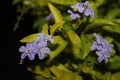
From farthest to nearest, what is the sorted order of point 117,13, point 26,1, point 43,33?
point 26,1, point 117,13, point 43,33

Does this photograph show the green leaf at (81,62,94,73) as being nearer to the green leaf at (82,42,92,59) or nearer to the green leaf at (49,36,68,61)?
the green leaf at (82,42,92,59)

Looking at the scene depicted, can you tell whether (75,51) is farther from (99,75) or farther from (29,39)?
(29,39)

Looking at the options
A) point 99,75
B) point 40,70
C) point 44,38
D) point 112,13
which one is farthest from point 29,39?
point 112,13

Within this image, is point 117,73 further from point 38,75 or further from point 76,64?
point 38,75

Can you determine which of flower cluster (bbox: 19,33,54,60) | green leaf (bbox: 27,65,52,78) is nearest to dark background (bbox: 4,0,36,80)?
green leaf (bbox: 27,65,52,78)

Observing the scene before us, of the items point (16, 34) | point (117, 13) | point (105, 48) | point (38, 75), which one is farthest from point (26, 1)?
point (105, 48)

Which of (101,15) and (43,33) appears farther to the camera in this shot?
(101,15)
